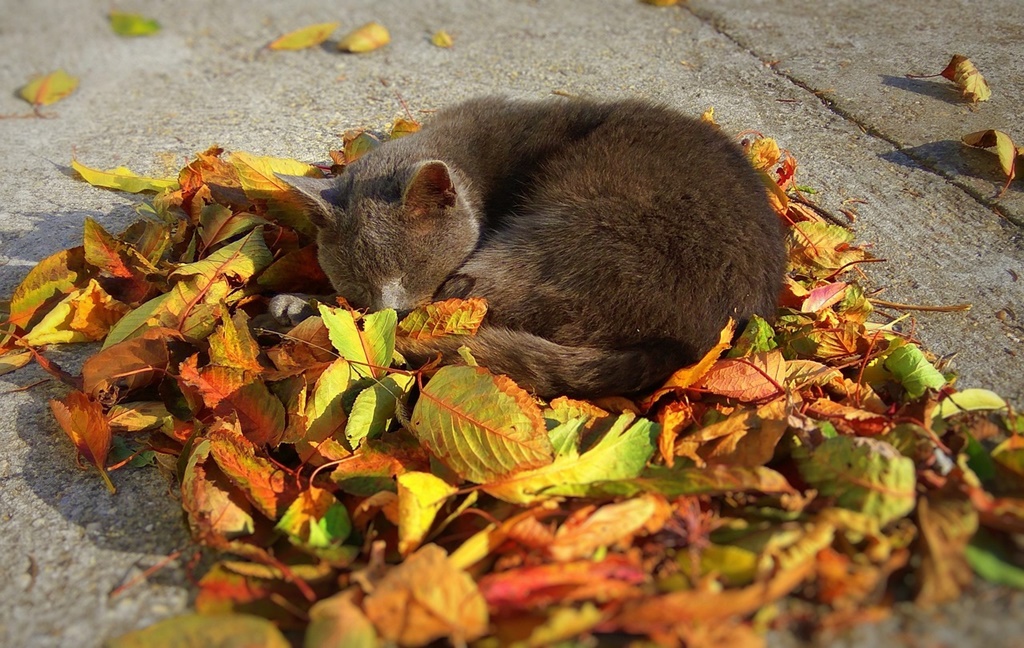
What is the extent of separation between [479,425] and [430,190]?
0.95m

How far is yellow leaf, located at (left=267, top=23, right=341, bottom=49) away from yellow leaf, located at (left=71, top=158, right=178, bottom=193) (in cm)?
133

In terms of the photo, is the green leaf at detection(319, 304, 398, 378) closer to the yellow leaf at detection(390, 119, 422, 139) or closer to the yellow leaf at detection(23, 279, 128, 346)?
the yellow leaf at detection(23, 279, 128, 346)

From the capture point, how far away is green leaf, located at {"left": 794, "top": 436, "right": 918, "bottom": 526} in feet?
4.54

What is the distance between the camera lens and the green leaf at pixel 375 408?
5.97 feet

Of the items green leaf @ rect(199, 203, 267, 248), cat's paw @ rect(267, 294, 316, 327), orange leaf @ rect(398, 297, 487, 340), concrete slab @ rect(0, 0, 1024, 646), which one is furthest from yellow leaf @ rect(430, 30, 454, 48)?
orange leaf @ rect(398, 297, 487, 340)

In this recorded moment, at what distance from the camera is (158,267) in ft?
7.80

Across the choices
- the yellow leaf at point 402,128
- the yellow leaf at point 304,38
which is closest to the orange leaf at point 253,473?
the yellow leaf at point 402,128

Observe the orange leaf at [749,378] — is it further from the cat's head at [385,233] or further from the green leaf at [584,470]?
the cat's head at [385,233]

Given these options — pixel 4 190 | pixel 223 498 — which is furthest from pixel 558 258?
pixel 4 190

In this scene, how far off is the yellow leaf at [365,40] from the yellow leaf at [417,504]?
2.90 metres

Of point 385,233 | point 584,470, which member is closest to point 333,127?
point 385,233

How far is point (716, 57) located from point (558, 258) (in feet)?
6.08

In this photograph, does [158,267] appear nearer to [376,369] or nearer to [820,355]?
[376,369]

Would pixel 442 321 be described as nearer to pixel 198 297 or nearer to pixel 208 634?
pixel 198 297
